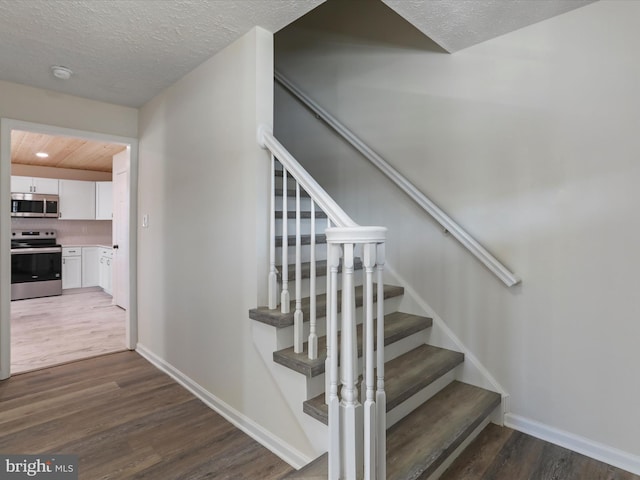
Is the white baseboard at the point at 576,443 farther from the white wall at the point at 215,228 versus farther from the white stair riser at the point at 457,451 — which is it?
the white wall at the point at 215,228

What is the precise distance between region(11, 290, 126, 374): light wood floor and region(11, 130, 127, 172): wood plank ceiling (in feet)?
6.82

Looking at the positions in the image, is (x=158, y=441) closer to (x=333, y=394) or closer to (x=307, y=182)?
(x=333, y=394)

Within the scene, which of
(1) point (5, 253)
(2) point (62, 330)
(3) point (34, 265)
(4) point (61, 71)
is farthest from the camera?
(3) point (34, 265)

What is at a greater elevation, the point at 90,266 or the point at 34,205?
the point at 34,205

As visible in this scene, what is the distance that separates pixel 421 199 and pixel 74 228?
7.01 metres

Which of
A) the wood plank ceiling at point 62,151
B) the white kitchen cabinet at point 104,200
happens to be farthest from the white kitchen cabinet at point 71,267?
the wood plank ceiling at point 62,151

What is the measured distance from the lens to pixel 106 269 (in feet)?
20.2

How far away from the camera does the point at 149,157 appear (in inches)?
120

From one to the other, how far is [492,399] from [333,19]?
311 centimetres

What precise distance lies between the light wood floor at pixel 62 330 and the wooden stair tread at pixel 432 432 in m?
2.80

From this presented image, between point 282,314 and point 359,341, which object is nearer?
point 282,314

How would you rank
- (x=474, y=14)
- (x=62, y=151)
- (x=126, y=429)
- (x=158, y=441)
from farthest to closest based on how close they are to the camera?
(x=62, y=151), (x=126, y=429), (x=158, y=441), (x=474, y=14)

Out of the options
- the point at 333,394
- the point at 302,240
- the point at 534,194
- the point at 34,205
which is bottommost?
the point at 333,394

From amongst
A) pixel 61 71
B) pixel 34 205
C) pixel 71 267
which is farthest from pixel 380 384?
pixel 34 205
